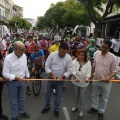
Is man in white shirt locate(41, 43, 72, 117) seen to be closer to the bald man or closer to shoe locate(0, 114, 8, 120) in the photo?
the bald man

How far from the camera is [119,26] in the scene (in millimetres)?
25234

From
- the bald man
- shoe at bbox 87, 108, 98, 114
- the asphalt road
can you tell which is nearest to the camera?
the bald man

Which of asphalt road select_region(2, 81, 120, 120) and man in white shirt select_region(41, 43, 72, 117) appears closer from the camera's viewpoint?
man in white shirt select_region(41, 43, 72, 117)

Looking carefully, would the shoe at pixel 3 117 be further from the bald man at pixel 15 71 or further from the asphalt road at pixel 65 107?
the bald man at pixel 15 71

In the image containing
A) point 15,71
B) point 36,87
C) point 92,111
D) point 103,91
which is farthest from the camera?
point 36,87

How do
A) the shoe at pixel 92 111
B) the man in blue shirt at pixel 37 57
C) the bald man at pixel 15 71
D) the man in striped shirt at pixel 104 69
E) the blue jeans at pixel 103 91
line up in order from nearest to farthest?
the bald man at pixel 15 71 < the man in striped shirt at pixel 104 69 < the blue jeans at pixel 103 91 < the shoe at pixel 92 111 < the man in blue shirt at pixel 37 57

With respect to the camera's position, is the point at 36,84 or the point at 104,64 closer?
the point at 104,64

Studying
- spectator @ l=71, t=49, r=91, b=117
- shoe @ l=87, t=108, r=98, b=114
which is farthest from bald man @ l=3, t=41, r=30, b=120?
shoe @ l=87, t=108, r=98, b=114

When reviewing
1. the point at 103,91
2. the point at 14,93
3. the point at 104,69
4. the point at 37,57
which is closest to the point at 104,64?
the point at 104,69

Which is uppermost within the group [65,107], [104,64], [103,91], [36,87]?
[104,64]

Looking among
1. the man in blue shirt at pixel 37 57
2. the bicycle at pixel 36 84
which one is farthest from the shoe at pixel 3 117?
the man in blue shirt at pixel 37 57

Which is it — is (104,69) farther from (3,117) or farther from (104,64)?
(3,117)

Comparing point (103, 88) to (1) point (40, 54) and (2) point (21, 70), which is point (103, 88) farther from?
(1) point (40, 54)

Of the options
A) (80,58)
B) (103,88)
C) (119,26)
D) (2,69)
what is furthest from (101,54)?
(119,26)
